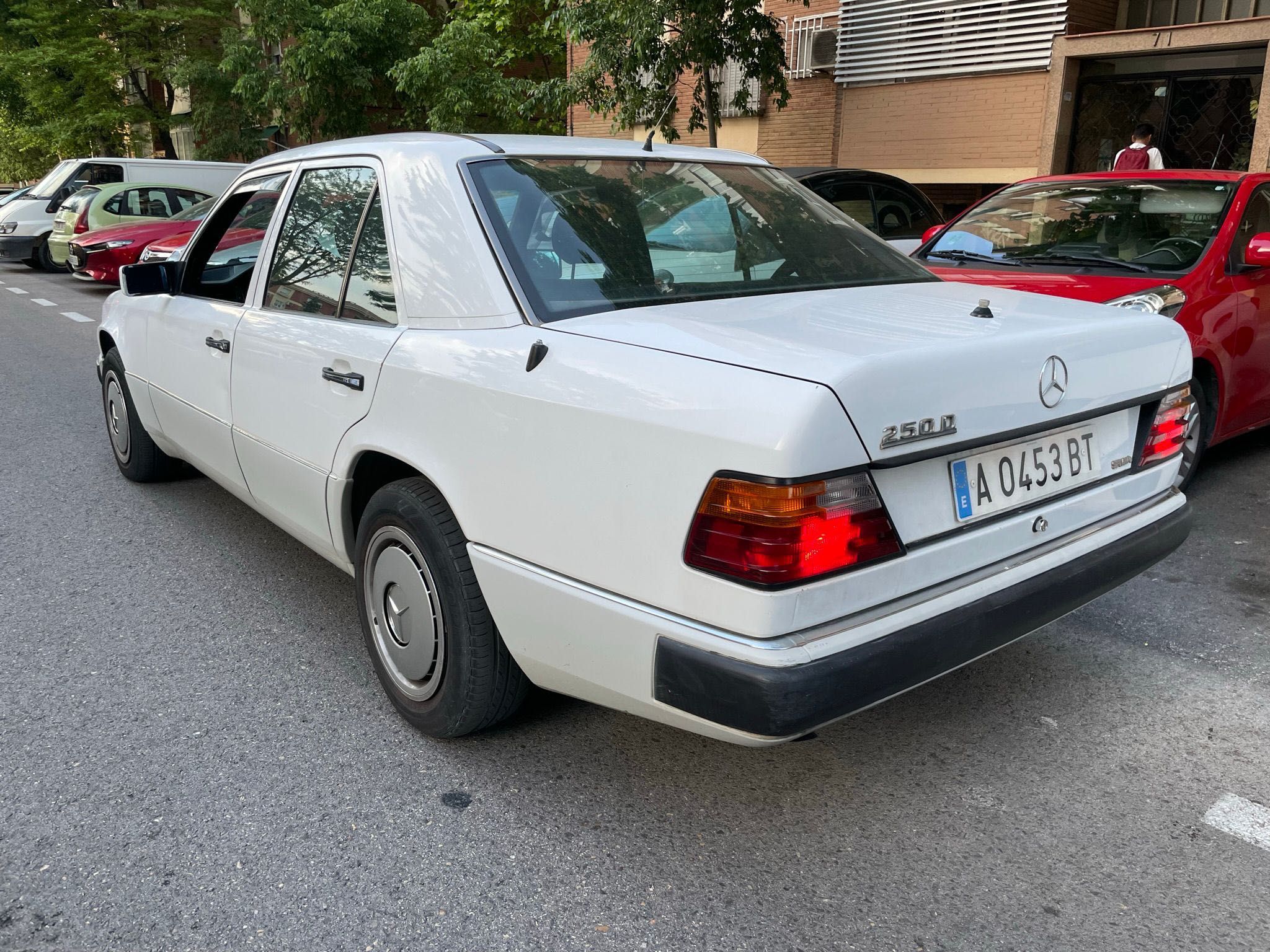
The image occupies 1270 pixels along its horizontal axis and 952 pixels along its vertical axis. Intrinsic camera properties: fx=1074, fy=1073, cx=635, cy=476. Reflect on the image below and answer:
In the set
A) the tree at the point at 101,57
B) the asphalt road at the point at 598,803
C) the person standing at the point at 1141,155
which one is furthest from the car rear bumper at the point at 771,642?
the tree at the point at 101,57

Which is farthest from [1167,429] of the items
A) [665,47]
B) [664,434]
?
[665,47]

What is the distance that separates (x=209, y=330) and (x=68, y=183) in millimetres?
16768

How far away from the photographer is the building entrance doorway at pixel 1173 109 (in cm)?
1195

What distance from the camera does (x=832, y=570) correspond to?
2.14 m

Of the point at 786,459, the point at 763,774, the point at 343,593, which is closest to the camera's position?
the point at 786,459

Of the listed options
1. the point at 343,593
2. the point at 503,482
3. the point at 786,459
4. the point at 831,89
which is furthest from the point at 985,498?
the point at 831,89

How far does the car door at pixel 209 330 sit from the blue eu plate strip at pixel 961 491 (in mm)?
2500

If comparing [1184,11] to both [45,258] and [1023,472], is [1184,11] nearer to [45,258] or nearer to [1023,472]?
[1023,472]

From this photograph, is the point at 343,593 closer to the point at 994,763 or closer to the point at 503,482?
the point at 503,482

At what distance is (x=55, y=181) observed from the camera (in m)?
18.5

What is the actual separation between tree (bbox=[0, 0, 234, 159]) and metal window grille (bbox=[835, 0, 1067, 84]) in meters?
17.4

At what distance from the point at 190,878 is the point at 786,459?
164 centimetres

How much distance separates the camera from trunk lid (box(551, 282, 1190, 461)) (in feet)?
6.94

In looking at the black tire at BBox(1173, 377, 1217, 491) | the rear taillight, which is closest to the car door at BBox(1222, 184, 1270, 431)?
the black tire at BBox(1173, 377, 1217, 491)
